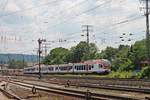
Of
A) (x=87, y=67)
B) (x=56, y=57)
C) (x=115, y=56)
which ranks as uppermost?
(x=56, y=57)

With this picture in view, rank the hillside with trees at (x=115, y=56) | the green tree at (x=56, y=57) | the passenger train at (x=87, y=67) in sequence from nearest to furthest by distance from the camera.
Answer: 1. the passenger train at (x=87, y=67)
2. the hillside with trees at (x=115, y=56)
3. the green tree at (x=56, y=57)

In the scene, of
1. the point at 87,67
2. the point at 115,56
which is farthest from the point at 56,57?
the point at 87,67

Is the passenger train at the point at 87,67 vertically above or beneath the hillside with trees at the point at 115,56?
beneath

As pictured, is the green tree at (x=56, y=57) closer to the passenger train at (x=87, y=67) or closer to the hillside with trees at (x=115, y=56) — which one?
the hillside with trees at (x=115, y=56)

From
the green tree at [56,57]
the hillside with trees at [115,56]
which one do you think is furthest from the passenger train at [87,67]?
the green tree at [56,57]

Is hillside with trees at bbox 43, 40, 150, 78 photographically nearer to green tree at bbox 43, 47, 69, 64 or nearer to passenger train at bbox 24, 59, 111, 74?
green tree at bbox 43, 47, 69, 64

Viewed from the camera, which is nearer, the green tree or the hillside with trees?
the hillside with trees

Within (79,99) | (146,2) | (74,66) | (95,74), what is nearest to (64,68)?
(74,66)

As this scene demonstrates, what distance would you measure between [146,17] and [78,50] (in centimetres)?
9012

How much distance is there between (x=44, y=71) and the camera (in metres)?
108

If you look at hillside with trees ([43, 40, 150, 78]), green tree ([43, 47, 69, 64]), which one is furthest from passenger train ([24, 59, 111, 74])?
green tree ([43, 47, 69, 64])

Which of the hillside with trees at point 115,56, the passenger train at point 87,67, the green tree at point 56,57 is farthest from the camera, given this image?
the green tree at point 56,57

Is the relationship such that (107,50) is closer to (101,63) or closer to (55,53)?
(55,53)

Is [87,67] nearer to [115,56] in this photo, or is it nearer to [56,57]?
[115,56]
